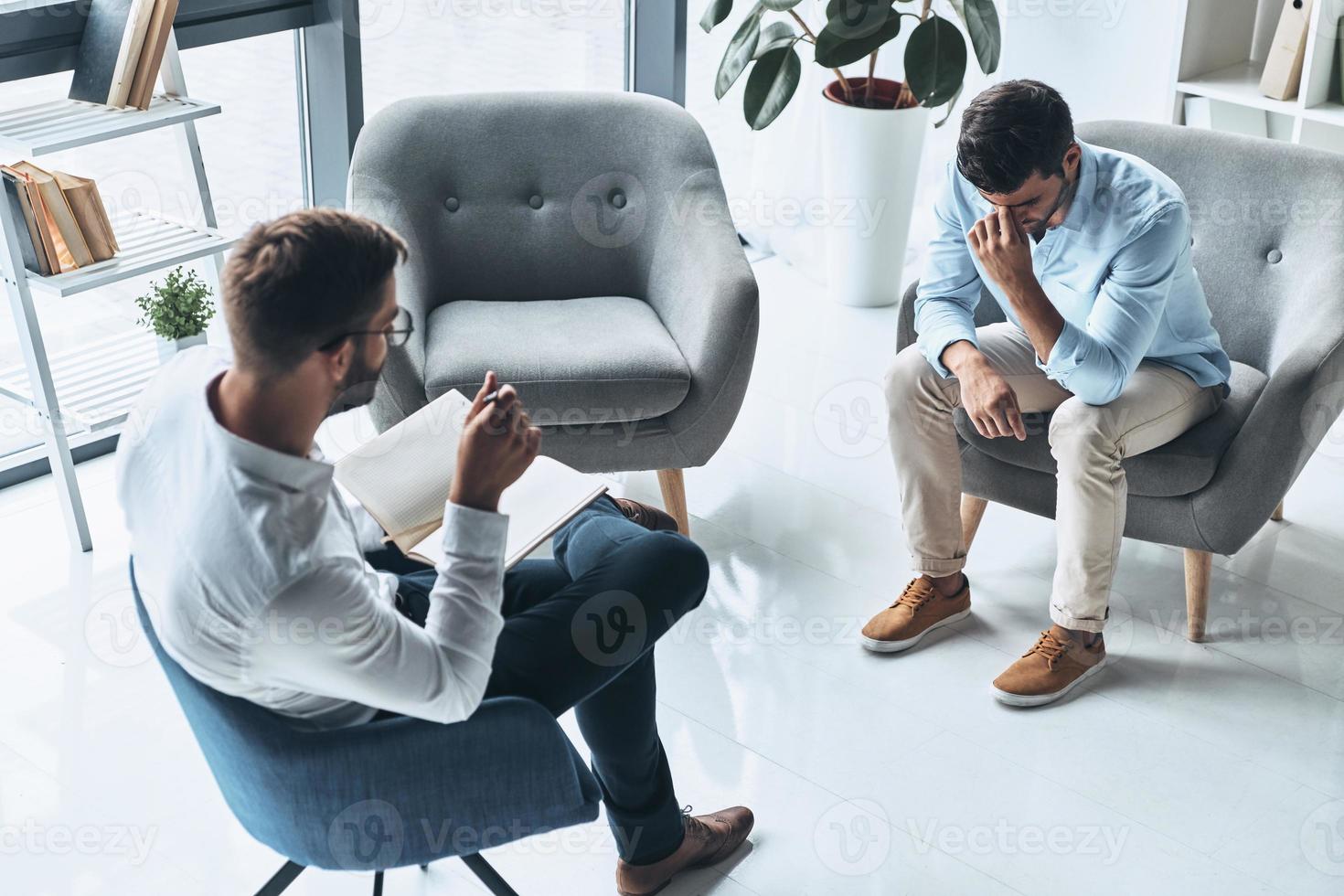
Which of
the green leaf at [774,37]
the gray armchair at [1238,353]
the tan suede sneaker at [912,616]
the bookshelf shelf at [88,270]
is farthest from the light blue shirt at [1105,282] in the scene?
the bookshelf shelf at [88,270]

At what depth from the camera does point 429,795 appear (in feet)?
4.99

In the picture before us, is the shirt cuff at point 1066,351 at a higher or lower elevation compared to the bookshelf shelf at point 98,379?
higher

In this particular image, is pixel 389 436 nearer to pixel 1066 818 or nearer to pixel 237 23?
pixel 1066 818

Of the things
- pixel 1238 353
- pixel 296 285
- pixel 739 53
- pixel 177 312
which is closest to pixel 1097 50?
pixel 739 53

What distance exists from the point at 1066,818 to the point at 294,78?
256 centimetres

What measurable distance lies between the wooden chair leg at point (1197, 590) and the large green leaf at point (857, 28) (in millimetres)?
1678

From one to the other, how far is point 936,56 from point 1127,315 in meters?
1.53

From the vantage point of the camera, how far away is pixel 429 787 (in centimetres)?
152

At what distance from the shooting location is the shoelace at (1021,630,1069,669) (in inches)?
99.3

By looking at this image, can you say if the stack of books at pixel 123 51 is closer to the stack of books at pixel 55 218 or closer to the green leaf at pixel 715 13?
the stack of books at pixel 55 218

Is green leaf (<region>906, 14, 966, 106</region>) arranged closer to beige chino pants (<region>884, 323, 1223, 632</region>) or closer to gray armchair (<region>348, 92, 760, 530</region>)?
gray armchair (<region>348, 92, 760, 530</region>)

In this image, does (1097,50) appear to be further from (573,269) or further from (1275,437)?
(1275,437)

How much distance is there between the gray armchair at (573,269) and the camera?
8.88 ft

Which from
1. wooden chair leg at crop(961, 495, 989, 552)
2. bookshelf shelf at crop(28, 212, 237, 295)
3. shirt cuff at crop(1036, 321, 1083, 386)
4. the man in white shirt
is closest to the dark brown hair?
shirt cuff at crop(1036, 321, 1083, 386)
